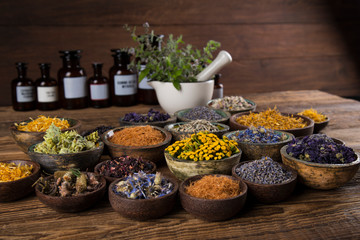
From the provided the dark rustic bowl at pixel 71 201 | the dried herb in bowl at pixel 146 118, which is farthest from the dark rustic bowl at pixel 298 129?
the dark rustic bowl at pixel 71 201

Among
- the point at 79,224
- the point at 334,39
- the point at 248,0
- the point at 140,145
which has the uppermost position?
the point at 248,0

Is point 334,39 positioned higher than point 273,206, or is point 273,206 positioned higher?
point 334,39

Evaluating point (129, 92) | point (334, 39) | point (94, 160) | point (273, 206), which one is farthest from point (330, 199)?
point (334, 39)

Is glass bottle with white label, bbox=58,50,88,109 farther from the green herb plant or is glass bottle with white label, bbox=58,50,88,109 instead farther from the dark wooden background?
the dark wooden background

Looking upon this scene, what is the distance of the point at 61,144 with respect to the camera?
1479 millimetres

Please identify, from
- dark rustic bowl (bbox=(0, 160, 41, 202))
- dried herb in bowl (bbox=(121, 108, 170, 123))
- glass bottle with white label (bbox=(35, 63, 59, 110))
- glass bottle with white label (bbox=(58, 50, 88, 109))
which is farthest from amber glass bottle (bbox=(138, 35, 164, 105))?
dark rustic bowl (bbox=(0, 160, 41, 202))

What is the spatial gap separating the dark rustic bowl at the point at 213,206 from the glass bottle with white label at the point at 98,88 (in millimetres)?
1578

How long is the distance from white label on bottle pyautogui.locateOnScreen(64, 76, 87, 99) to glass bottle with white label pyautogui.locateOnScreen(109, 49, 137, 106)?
0.67 feet

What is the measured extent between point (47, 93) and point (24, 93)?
0.16 metres

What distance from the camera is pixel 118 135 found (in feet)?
5.54

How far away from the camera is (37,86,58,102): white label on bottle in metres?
2.52

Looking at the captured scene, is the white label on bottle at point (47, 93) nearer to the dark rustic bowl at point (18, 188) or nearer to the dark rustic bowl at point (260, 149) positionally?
the dark rustic bowl at point (18, 188)

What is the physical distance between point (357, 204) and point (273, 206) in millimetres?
281

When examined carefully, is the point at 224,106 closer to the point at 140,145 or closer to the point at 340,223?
the point at 140,145
